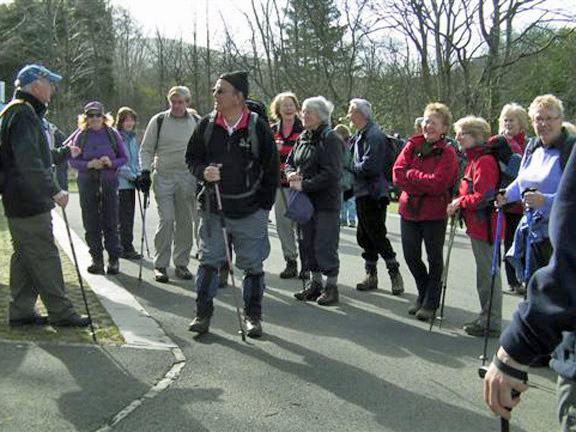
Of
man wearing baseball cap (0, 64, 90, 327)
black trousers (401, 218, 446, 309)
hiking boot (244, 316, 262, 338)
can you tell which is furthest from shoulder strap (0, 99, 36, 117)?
black trousers (401, 218, 446, 309)

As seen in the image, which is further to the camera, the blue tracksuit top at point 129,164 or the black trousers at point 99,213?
the blue tracksuit top at point 129,164

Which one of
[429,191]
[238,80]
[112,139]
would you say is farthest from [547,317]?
[112,139]

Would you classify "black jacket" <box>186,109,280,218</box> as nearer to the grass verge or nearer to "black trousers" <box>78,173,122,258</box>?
the grass verge

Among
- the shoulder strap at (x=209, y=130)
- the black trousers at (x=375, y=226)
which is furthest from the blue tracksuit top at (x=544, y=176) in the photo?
the black trousers at (x=375, y=226)

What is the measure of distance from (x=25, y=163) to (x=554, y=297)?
4.50 m

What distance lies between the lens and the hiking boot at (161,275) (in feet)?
26.8

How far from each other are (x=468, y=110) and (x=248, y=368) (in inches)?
768

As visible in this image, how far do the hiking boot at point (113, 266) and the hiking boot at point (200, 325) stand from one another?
282 centimetres

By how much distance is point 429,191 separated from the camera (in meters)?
6.61

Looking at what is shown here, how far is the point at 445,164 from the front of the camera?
6.64m

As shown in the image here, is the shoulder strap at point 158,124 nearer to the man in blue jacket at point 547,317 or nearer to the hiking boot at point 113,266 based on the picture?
the hiking boot at point 113,266

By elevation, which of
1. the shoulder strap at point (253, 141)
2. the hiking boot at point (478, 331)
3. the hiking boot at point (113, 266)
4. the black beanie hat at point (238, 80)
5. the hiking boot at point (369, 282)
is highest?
the black beanie hat at point (238, 80)

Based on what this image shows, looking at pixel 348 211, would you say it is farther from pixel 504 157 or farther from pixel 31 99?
pixel 31 99

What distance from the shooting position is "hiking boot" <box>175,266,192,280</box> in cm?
837
